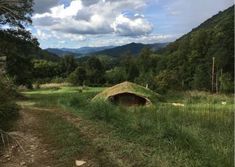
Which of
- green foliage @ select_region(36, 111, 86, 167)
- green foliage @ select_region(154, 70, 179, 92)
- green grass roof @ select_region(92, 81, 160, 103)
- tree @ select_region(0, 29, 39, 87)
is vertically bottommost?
green foliage @ select_region(154, 70, 179, 92)

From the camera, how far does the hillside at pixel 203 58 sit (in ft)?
279

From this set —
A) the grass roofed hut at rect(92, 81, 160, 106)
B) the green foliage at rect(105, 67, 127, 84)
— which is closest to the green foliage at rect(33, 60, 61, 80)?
the green foliage at rect(105, 67, 127, 84)

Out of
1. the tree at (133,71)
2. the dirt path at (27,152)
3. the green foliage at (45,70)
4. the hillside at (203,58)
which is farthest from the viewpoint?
the tree at (133,71)

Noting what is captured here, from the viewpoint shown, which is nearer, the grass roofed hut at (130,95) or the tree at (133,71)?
the grass roofed hut at (130,95)

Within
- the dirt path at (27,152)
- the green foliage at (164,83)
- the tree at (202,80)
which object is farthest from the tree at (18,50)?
the tree at (202,80)

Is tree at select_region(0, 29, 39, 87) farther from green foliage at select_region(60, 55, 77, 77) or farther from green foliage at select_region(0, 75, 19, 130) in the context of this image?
green foliage at select_region(60, 55, 77, 77)

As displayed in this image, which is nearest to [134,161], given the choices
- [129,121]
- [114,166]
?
[114,166]

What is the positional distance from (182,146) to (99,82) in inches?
3183

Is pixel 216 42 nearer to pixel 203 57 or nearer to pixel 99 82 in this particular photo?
pixel 203 57

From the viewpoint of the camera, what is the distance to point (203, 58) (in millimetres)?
98375

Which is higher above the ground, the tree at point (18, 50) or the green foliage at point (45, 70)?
the tree at point (18, 50)

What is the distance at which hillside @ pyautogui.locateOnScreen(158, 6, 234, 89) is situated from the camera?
279ft

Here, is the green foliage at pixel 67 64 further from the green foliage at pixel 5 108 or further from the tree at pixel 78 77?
the green foliage at pixel 5 108

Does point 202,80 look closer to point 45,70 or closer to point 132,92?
point 45,70
